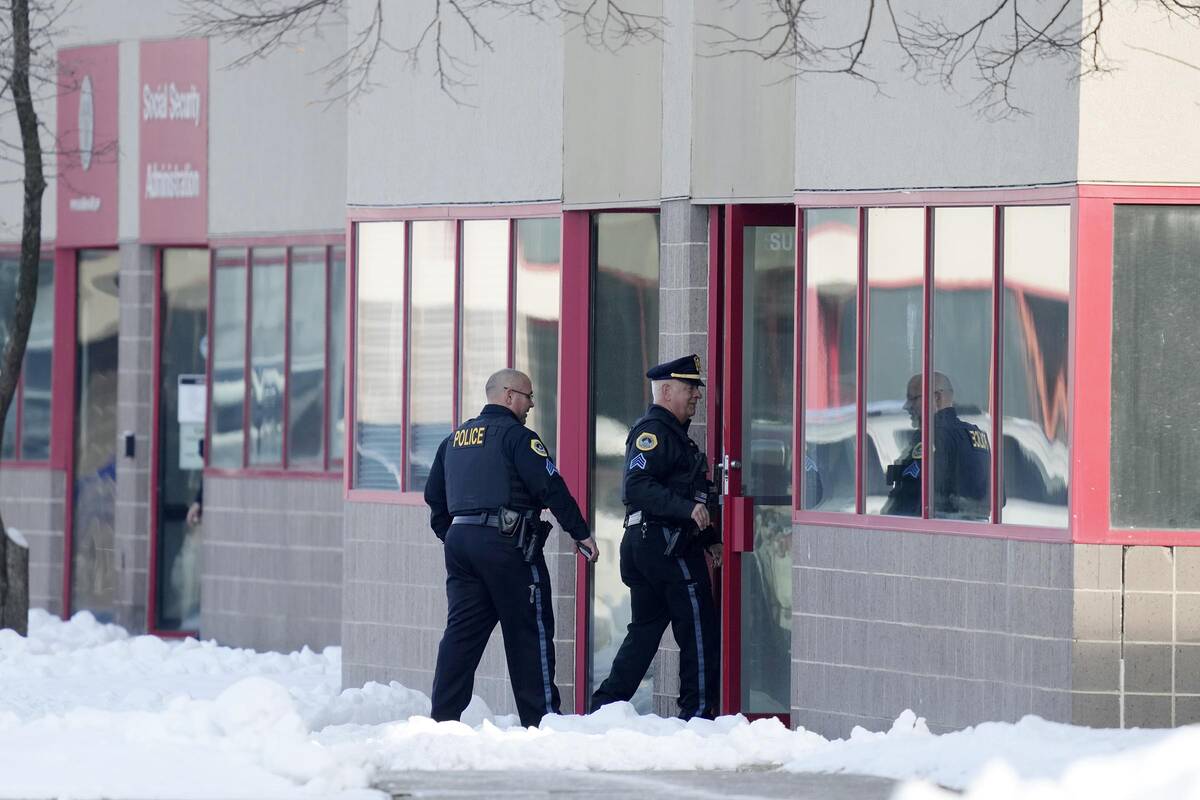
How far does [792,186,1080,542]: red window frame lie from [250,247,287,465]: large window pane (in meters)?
6.51

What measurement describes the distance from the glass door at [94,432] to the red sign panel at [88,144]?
270mm

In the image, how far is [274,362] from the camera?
17531 mm

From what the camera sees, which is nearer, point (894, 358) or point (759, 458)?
point (894, 358)

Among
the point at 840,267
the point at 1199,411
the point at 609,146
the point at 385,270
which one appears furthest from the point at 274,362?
the point at 1199,411

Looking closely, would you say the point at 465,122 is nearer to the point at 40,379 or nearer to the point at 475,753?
the point at 475,753

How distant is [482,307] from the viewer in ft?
44.5

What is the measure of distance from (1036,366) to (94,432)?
10244mm

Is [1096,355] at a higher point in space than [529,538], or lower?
higher

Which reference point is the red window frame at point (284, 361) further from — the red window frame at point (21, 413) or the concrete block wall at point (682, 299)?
the concrete block wall at point (682, 299)

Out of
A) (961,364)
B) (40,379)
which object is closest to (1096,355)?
(961,364)

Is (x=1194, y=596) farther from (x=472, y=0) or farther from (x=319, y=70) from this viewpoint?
(x=319, y=70)

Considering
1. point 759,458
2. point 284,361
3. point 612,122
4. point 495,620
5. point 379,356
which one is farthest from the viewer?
point 284,361

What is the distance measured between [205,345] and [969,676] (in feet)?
28.7

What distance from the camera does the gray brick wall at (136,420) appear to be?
18359 millimetres
